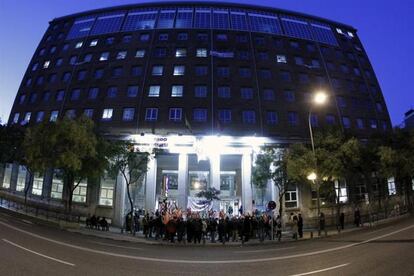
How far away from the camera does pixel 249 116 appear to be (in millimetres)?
42500

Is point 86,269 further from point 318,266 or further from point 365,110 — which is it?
point 365,110

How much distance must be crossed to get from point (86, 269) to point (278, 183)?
22491 mm

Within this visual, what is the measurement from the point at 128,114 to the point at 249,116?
16399mm

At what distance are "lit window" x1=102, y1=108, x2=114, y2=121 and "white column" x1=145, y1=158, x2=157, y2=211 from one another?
1122 centimetres

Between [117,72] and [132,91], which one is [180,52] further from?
[117,72]

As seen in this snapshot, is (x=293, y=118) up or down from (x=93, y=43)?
down

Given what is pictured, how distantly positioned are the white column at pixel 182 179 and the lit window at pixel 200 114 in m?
6.54

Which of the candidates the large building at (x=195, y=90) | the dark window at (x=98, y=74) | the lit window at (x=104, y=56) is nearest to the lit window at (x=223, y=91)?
the large building at (x=195, y=90)

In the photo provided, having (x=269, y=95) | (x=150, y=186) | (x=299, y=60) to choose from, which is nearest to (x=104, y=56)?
(x=150, y=186)

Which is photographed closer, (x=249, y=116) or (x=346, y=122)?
(x=249, y=116)

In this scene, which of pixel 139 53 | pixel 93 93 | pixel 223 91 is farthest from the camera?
pixel 139 53

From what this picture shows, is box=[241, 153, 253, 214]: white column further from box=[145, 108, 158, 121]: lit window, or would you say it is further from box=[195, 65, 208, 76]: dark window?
box=[195, 65, 208, 76]: dark window

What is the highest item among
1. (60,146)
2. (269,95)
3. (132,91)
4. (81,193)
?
(132,91)

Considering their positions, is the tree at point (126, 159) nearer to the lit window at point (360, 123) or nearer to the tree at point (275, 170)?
the tree at point (275, 170)
